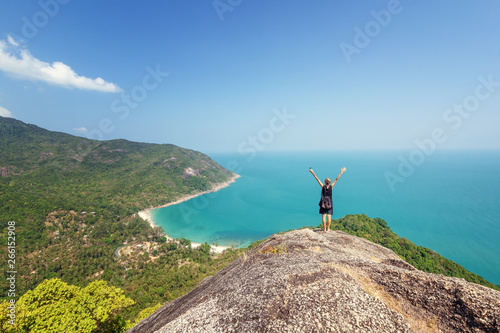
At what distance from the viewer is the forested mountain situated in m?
61.6

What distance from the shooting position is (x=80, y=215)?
82.4m

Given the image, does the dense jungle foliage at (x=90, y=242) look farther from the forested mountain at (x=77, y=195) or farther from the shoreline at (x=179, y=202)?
the shoreline at (x=179, y=202)

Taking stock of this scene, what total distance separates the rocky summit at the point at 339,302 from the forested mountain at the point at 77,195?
70176mm

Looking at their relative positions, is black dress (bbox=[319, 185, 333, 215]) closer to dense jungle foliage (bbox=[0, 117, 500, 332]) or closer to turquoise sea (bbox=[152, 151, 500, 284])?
dense jungle foliage (bbox=[0, 117, 500, 332])

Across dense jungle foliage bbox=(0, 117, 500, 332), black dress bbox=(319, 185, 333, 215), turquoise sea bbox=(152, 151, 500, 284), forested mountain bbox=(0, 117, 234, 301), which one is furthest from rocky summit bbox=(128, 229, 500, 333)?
turquoise sea bbox=(152, 151, 500, 284)

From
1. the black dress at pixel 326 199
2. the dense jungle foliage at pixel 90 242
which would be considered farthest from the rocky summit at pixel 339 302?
the dense jungle foliage at pixel 90 242

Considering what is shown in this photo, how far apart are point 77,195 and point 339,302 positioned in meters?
140

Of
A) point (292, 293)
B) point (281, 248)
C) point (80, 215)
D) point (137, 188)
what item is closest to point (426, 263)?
point (281, 248)

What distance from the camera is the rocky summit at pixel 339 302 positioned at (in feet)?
16.7

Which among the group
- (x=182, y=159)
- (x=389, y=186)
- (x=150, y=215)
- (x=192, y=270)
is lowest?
(x=192, y=270)

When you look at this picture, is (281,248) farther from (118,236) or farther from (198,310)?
(118,236)

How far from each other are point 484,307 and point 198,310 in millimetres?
8504

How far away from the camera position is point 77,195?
10469 cm

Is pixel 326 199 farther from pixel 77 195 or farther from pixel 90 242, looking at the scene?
pixel 77 195
